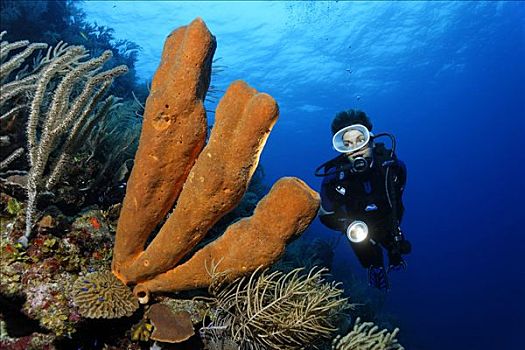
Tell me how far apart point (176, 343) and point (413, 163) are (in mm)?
92047

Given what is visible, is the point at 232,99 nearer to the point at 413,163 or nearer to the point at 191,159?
the point at 191,159

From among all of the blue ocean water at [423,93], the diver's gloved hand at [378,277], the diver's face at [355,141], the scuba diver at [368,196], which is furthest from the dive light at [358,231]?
the blue ocean water at [423,93]

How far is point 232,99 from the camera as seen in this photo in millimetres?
2203

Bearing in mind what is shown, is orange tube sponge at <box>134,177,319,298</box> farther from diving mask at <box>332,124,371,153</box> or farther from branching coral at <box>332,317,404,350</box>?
diving mask at <box>332,124,371,153</box>

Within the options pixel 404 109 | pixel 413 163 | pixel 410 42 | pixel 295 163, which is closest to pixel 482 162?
pixel 413 163

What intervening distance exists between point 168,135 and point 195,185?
0.39 m

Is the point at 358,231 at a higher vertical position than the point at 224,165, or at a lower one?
lower

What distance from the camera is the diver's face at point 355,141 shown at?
5754 millimetres

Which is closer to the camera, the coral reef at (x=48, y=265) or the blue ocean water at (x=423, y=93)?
the coral reef at (x=48, y=265)

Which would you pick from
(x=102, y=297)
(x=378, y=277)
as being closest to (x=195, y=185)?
(x=102, y=297)

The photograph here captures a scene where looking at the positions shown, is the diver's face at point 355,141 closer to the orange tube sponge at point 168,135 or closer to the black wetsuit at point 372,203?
the black wetsuit at point 372,203

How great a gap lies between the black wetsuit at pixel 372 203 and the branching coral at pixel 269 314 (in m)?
2.77

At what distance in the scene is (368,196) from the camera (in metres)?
5.70

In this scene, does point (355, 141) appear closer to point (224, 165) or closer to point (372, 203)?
point (372, 203)
